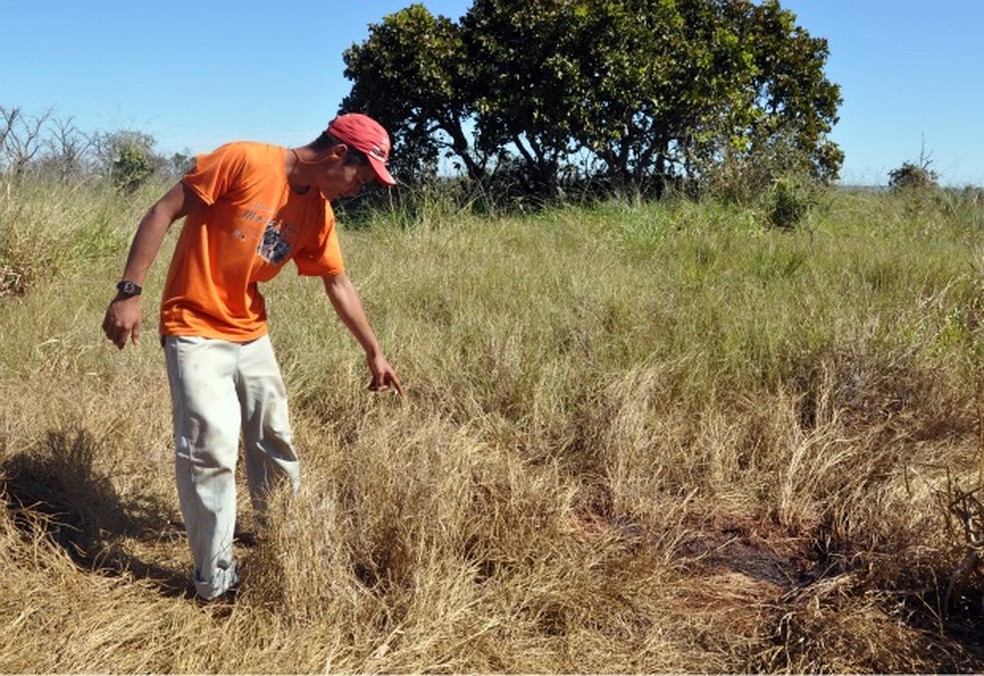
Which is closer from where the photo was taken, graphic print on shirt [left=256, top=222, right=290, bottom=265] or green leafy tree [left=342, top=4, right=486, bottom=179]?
graphic print on shirt [left=256, top=222, right=290, bottom=265]

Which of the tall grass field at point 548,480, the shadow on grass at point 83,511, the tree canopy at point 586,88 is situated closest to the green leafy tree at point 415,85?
the tree canopy at point 586,88

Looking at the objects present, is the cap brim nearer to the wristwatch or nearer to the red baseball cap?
the red baseball cap

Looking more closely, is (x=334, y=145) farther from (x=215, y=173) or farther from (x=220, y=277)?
(x=220, y=277)

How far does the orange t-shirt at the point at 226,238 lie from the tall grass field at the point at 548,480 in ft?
2.38

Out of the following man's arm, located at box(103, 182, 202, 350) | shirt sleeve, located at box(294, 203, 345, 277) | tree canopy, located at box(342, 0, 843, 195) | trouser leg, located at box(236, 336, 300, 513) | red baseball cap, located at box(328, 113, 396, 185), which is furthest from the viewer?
tree canopy, located at box(342, 0, 843, 195)

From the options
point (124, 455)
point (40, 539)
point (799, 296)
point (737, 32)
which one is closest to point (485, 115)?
point (737, 32)

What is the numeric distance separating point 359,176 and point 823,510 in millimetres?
2361

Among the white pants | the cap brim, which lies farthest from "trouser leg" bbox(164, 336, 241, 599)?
the cap brim

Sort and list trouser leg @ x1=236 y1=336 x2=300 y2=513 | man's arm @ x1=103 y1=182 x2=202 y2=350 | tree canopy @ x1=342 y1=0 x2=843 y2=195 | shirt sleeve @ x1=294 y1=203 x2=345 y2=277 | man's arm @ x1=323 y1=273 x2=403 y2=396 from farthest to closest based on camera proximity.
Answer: tree canopy @ x1=342 y1=0 x2=843 y2=195 < man's arm @ x1=323 y1=273 x2=403 y2=396 < shirt sleeve @ x1=294 y1=203 x2=345 y2=277 < trouser leg @ x1=236 y1=336 x2=300 y2=513 < man's arm @ x1=103 y1=182 x2=202 y2=350

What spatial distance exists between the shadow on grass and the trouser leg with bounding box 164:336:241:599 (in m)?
0.28

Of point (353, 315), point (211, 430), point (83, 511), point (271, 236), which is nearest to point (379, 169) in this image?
point (271, 236)

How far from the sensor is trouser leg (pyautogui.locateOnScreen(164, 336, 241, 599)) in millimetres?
3012

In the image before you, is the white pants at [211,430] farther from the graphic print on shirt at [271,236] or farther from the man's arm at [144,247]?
the graphic print on shirt at [271,236]

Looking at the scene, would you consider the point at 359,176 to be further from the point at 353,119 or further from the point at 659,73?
the point at 659,73
